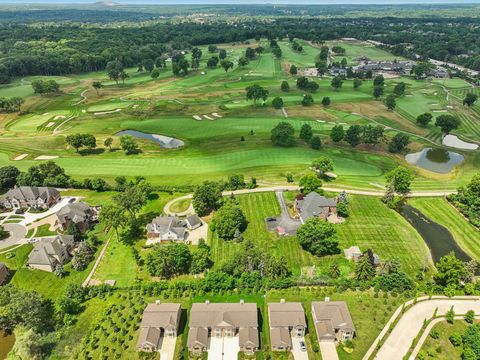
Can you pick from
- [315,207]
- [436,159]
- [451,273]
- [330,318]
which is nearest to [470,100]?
[436,159]

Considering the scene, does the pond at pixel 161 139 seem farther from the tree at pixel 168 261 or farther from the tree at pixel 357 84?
the tree at pixel 357 84

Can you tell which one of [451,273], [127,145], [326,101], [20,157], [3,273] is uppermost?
[451,273]

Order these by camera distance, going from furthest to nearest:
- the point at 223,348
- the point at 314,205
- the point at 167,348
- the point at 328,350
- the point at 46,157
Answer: the point at 46,157, the point at 314,205, the point at 223,348, the point at 167,348, the point at 328,350

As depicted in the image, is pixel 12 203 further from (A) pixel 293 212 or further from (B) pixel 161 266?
(A) pixel 293 212

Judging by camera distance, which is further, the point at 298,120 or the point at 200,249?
the point at 298,120

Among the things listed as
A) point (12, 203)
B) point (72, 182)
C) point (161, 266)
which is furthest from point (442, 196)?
point (12, 203)

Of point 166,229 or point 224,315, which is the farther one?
point 166,229

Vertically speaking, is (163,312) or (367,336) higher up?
(163,312)

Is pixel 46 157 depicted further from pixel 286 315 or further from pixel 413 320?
pixel 413 320
